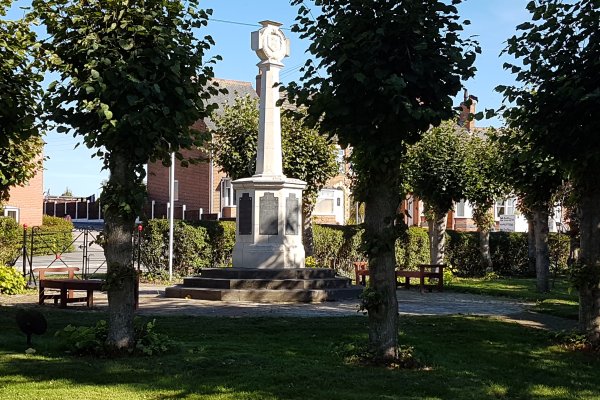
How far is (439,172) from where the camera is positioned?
2862 centimetres

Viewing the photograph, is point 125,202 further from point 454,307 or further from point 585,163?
point 454,307

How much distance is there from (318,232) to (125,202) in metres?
20.6

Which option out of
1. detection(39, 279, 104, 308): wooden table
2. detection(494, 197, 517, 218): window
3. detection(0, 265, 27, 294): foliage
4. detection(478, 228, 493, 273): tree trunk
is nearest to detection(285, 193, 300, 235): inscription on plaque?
detection(39, 279, 104, 308): wooden table

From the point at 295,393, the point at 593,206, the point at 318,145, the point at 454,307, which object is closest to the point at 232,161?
the point at 318,145

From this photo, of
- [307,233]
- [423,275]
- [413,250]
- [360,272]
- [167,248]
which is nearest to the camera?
[423,275]

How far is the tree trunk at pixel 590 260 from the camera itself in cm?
1120

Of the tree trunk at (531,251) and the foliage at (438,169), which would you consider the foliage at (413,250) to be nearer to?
the foliage at (438,169)

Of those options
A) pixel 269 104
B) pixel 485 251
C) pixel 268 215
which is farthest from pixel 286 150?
pixel 485 251

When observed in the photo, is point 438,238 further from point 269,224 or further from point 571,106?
point 571,106

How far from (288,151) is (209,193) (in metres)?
18.0

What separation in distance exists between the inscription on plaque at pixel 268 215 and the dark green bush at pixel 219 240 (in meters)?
6.58

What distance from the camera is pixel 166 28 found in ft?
31.0

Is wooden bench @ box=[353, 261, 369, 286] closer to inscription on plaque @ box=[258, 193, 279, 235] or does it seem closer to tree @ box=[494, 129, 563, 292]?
inscription on plaque @ box=[258, 193, 279, 235]

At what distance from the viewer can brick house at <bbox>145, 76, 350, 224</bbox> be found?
45094 mm
